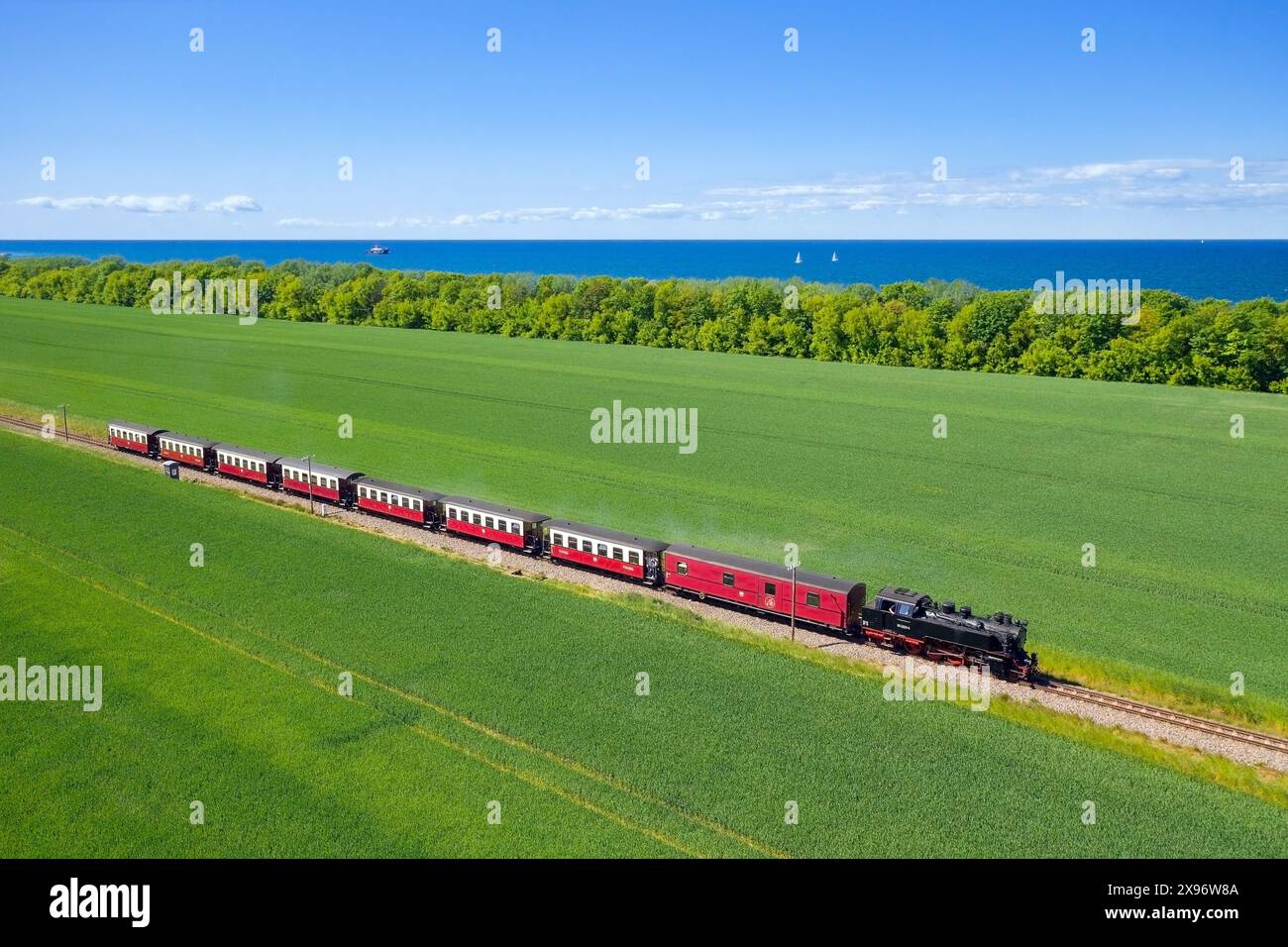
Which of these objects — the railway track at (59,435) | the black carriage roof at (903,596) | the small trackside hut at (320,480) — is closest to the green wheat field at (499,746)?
the black carriage roof at (903,596)

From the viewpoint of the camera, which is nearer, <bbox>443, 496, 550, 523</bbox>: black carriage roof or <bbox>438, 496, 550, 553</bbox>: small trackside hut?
<bbox>438, 496, 550, 553</bbox>: small trackside hut

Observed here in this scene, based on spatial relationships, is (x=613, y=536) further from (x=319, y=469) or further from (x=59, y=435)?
(x=59, y=435)

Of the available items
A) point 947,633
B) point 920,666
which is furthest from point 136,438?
point 947,633

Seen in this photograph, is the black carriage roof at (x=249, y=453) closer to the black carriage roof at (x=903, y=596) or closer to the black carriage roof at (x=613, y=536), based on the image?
the black carriage roof at (x=613, y=536)

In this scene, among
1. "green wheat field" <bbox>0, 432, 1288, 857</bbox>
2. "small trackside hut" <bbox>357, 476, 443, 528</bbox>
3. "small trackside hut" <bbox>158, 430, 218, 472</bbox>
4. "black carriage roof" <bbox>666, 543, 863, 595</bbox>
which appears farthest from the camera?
"small trackside hut" <bbox>158, 430, 218, 472</bbox>

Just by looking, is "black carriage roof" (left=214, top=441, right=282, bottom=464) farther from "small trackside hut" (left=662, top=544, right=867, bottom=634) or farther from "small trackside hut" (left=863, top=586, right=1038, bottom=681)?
"small trackside hut" (left=863, top=586, right=1038, bottom=681)

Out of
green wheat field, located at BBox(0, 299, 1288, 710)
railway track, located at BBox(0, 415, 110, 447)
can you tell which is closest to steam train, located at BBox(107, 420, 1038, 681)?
green wheat field, located at BBox(0, 299, 1288, 710)
